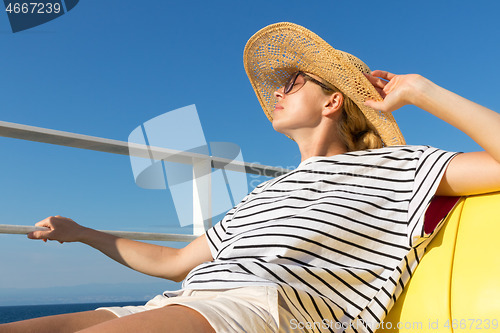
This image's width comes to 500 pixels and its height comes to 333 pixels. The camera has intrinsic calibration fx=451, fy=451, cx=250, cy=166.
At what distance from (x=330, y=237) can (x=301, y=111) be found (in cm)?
60

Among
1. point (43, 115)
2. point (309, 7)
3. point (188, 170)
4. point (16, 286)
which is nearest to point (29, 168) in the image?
point (43, 115)


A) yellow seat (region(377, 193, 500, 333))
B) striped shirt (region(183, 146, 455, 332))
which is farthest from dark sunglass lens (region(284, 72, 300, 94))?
yellow seat (region(377, 193, 500, 333))

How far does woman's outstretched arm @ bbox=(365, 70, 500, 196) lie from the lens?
1086 millimetres

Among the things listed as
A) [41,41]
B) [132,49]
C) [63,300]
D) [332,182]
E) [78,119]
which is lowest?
[63,300]

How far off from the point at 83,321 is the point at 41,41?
160 feet

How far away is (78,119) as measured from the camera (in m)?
46.0

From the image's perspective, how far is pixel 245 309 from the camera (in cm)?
98

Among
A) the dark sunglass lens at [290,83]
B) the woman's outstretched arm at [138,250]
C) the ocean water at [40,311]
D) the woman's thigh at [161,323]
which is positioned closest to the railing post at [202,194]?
the woman's outstretched arm at [138,250]

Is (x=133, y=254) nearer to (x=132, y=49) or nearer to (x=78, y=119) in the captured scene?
(x=132, y=49)

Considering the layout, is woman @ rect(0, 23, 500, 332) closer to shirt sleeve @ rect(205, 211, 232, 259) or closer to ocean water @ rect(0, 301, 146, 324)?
shirt sleeve @ rect(205, 211, 232, 259)

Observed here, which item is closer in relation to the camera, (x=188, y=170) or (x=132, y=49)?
(x=188, y=170)

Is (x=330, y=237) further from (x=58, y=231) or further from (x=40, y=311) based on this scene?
(x=40, y=311)

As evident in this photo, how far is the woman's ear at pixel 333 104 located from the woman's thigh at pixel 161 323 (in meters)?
0.97

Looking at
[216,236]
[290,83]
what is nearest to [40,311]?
[216,236]
